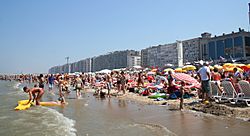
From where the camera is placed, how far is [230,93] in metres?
8.40

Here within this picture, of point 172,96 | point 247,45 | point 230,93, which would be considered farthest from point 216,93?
point 247,45

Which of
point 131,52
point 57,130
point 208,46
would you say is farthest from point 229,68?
point 131,52

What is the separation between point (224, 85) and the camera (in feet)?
28.0

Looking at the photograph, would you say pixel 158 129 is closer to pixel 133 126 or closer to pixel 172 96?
pixel 133 126

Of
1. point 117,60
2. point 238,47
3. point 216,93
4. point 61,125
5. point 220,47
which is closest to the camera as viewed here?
point 61,125

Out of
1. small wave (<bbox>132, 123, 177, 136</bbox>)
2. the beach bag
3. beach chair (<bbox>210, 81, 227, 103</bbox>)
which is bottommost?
small wave (<bbox>132, 123, 177, 136</bbox>)

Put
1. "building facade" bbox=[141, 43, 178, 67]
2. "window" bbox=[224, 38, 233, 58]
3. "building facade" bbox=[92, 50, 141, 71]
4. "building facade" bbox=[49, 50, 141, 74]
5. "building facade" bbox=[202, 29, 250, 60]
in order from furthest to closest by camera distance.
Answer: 1. "building facade" bbox=[49, 50, 141, 74]
2. "building facade" bbox=[92, 50, 141, 71]
3. "building facade" bbox=[141, 43, 178, 67]
4. "window" bbox=[224, 38, 233, 58]
5. "building facade" bbox=[202, 29, 250, 60]

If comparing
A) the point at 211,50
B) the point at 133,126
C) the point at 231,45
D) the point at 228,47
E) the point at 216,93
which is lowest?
the point at 133,126

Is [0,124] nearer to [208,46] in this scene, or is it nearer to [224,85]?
[224,85]

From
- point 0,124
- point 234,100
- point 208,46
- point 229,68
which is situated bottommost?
point 0,124

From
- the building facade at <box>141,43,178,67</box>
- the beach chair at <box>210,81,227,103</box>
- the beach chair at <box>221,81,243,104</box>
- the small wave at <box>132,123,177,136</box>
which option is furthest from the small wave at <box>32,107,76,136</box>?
the building facade at <box>141,43,178,67</box>

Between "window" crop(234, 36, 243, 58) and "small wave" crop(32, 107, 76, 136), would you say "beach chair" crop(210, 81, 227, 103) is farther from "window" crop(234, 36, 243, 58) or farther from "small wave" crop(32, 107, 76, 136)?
"window" crop(234, 36, 243, 58)

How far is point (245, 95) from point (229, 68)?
10357 millimetres

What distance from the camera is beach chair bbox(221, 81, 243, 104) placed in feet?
26.7
